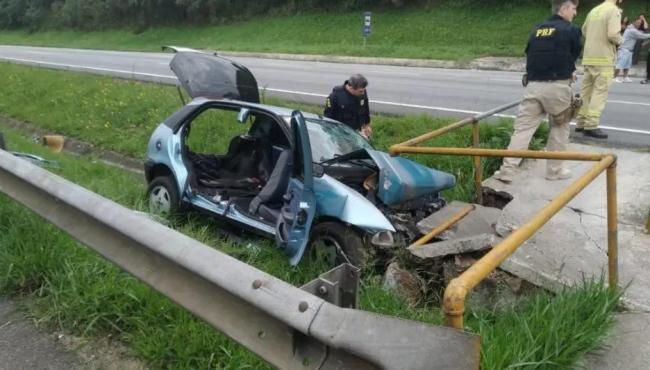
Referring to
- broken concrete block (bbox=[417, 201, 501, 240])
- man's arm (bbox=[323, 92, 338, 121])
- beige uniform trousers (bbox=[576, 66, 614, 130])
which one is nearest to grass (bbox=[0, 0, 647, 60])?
beige uniform trousers (bbox=[576, 66, 614, 130])

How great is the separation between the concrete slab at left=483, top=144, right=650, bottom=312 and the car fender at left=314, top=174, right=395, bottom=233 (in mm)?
957

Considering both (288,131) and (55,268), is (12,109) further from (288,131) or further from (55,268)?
(55,268)

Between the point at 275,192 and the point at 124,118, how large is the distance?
6.96 metres

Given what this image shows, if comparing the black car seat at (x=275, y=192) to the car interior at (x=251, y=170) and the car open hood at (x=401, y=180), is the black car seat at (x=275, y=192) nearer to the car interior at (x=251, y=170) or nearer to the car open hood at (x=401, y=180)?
the car interior at (x=251, y=170)

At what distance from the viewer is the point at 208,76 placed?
20.7ft

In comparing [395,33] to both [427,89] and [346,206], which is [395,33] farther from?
[346,206]

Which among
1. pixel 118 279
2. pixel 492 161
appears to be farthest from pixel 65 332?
pixel 492 161

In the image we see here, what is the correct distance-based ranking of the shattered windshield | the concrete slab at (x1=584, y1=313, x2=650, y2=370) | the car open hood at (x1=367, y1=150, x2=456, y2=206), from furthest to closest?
the shattered windshield → the car open hood at (x1=367, y1=150, x2=456, y2=206) → the concrete slab at (x1=584, y1=313, x2=650, y2=370)

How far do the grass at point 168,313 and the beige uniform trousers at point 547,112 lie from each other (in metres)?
3.10

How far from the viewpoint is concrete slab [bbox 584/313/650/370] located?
284cm

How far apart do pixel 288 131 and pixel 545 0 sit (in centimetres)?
2377

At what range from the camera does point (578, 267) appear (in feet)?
12.8

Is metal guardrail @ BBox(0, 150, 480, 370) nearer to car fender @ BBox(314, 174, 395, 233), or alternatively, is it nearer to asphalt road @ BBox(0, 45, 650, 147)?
car fender @ BBox(314, 174, 395, 233)

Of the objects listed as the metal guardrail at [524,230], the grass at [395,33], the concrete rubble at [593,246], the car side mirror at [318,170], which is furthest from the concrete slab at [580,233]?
the grass at [395,33]
